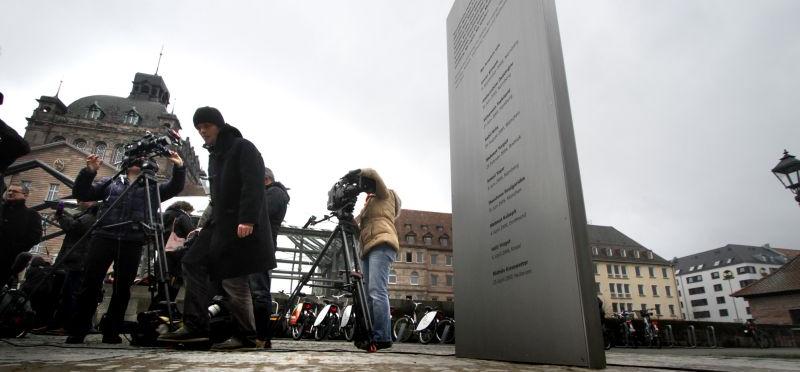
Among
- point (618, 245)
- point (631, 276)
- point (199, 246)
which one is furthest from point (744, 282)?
point (199, 246)

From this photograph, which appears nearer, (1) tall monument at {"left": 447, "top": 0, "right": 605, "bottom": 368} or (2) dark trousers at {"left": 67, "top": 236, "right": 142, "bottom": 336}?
(1) tall monument at {"left": 447, "top": 0, "right": 605, "bottom": 368}

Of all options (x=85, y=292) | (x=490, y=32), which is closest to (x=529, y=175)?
(x=490, y=32)

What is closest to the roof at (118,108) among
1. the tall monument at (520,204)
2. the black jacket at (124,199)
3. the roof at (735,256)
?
the black jacket at (124,199)

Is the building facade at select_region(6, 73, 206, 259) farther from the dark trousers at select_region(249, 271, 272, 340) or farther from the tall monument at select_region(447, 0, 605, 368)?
the tall monument at select_region(447, 0, 605, 368)

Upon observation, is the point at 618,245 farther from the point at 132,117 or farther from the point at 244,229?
the point at 132,117

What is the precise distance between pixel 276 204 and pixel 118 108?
66.0 m

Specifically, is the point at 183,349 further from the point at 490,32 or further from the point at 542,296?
the point at 490,32

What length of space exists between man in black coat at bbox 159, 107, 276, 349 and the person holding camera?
2.88 ft

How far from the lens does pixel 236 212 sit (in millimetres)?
3287

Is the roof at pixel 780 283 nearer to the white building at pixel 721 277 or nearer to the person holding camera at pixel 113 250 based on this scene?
the person holding camera at pixel 113 250

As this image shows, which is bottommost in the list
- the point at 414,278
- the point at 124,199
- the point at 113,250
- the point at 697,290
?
the point at 113,250

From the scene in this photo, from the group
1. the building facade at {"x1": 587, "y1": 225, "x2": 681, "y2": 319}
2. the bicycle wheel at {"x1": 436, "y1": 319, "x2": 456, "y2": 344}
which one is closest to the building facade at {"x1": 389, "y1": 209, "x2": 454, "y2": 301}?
the building facade at {"x1": 587, "y1": 225, "x2": 681, "y2": 319}

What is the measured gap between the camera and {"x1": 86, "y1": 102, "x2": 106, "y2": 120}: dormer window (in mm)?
54438

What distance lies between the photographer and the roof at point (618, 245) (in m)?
59.6
